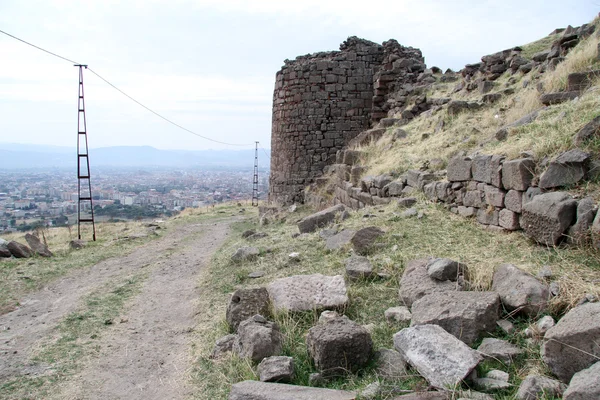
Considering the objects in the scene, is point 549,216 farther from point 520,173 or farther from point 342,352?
point 342,352

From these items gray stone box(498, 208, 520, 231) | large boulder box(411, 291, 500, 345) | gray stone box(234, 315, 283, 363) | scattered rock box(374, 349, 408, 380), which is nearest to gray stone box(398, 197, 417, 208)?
gray stone box(498, 208, 520, 231)

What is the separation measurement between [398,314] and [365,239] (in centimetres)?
194

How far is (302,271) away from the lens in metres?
5.91

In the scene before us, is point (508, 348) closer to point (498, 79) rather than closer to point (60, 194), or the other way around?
point (498, 79)

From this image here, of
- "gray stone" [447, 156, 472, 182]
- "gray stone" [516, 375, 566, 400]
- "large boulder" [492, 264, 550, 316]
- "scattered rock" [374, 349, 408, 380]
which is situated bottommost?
"scattered rock" [374, 349, 408, 380]

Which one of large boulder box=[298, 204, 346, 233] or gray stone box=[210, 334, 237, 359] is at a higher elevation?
large boulder box=[298, 204, 346, 233]

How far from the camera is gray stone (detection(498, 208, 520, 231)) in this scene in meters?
5.22

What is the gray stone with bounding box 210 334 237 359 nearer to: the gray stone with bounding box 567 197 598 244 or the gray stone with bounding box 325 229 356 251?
the gray stone with bounding box 325 229 356 251

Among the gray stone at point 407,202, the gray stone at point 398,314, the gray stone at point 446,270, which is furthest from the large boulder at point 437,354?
the gray stone at point 407,202

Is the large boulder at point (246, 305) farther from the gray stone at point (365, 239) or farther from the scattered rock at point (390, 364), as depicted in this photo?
the gray stone at point (365, 239)

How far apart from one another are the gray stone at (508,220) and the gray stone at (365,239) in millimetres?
1389

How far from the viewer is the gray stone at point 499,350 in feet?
10.5

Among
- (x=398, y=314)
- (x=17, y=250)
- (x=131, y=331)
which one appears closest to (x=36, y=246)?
(x=17, y=250)

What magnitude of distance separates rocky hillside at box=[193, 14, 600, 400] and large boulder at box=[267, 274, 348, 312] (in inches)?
0.8
